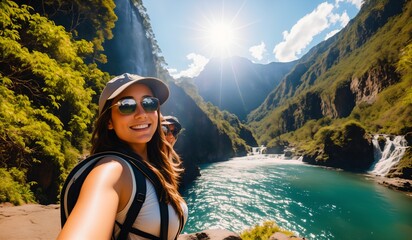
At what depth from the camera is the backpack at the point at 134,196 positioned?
1.13 meters

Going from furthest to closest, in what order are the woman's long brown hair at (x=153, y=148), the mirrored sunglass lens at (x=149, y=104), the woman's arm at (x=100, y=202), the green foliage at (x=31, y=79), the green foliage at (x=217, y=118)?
the green foliage at (x=217, y=118) → the green foliage at (x=31, y=79) → the mirrored sunglass lens at (x=149, y=104) → the woman's long brown hair at (x=153, y=148) → the woman's arm at (x=100, y=202)

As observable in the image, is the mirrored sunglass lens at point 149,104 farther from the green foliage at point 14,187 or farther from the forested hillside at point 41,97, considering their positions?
the green foliage at point 14,187

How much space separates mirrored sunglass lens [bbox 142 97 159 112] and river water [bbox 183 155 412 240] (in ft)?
54.3

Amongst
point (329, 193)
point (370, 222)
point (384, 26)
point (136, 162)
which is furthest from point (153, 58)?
point (384, 26)

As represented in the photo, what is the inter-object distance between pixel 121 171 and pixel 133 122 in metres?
0.54

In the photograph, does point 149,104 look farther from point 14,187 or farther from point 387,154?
point 387,154

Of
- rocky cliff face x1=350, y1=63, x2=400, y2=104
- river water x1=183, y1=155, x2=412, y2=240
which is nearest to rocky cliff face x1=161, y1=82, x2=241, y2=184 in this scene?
river water x1=183, y1=155, x2=412, y2=240

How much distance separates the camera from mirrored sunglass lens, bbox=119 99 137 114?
1652 millimetres

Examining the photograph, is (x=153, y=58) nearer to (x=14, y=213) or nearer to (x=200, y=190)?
(x=200, y=190)

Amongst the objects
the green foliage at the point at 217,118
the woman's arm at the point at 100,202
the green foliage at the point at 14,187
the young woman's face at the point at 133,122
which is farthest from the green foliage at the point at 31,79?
the green foliage at the point at 217,118

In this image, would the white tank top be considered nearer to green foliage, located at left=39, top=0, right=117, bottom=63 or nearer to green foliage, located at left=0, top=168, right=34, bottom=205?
green foliage, located at left=0, top=168, right=34, bottom=205

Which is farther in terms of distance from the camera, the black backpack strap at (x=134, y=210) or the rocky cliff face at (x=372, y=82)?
the rocky cliff face at (x=372, y=82)

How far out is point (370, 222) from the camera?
18094 millimetres

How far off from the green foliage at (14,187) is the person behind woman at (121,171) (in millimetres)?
7085
